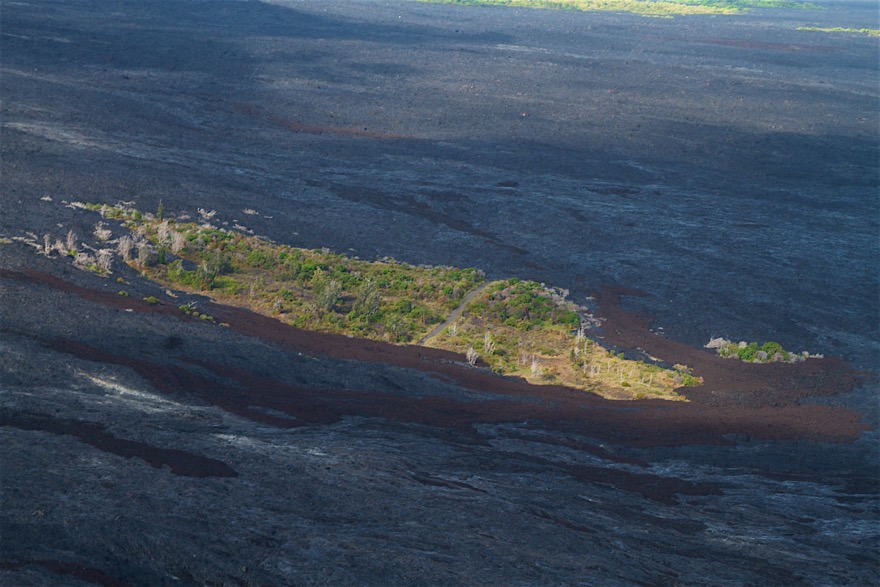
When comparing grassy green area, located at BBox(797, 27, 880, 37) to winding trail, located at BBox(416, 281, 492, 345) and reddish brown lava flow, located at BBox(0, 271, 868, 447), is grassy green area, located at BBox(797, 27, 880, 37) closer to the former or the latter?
winding trail, located at BBox(416, 281, 492, 345)

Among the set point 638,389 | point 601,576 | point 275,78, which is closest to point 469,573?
point 601,576

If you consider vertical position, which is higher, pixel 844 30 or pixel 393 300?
pixel 844 30

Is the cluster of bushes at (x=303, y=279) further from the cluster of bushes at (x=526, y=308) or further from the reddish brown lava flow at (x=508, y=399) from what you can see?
the reddish brown lava flow at (x=508, y=399)

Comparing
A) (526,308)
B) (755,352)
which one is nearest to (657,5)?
(526,308)

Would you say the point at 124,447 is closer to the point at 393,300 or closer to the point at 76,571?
the point at 76,571

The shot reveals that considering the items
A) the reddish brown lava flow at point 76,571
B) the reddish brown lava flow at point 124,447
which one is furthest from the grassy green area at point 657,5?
the reddish brown lava flow at point 76,571

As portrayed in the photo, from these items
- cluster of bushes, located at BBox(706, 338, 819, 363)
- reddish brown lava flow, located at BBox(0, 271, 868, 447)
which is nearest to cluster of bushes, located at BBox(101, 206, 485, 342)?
reddish brown lava flow, located at BBox(0, 271, 868, 447)
